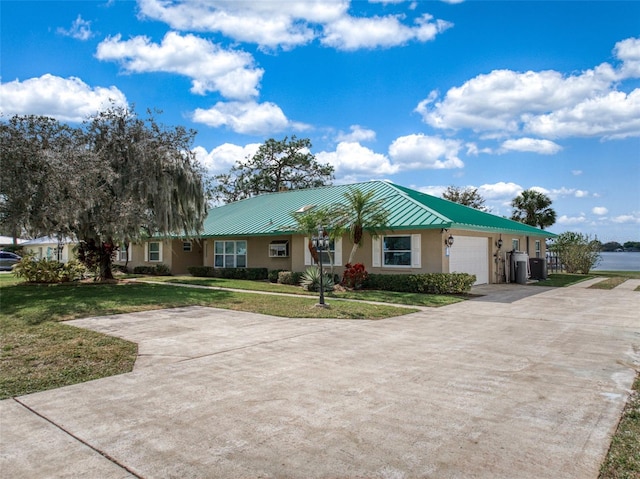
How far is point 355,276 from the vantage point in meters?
16.3

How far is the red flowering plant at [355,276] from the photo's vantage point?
16344mm

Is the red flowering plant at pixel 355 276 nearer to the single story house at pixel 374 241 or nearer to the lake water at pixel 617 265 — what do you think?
the single story house at pixel 374 241

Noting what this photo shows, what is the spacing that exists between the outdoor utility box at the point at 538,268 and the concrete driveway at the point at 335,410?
1460cm

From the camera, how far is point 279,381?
5332 millimetres

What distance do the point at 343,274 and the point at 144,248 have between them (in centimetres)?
1490

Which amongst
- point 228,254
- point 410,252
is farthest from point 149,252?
point 410,252

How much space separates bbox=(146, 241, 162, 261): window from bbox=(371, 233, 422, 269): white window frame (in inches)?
565

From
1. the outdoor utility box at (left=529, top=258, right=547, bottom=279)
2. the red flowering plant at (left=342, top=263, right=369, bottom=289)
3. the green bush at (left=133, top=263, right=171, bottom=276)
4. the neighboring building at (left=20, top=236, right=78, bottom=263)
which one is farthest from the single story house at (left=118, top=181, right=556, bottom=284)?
the neighboring building at (left=20, top=236, right=78, bottom=263)

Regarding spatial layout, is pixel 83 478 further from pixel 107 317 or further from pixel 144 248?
pixel 144 248

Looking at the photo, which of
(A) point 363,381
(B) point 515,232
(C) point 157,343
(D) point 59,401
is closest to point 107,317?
(C) point 157,343

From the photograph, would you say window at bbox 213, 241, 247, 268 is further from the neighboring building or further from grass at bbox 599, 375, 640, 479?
grass at bbox 599, 375, 640, 479

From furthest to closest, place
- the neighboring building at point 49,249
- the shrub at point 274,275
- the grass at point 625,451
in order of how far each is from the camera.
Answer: the neighboring building at point 49,249 < the shrub at point 274,275 < the grass at point 625,451

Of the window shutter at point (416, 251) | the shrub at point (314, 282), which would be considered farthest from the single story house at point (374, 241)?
the shrub at point (314, 282)

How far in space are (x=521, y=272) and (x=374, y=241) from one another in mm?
7436
